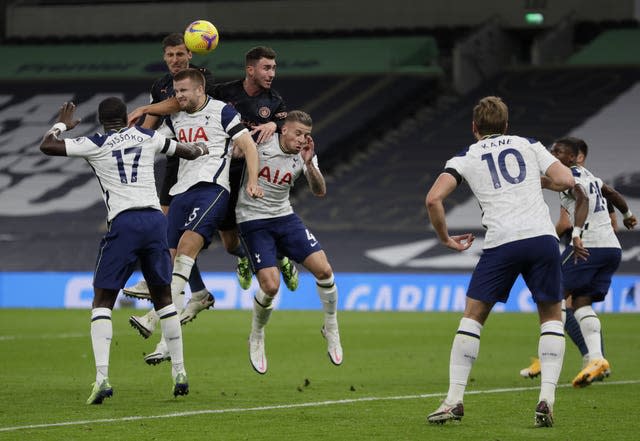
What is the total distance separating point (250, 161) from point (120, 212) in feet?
4.42

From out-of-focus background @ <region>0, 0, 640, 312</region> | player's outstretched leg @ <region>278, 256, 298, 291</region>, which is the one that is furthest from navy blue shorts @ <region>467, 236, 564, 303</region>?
out-of-focus background @ <region>0, 0, 640, 312</region>

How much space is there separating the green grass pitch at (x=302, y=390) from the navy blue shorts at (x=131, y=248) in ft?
3.29

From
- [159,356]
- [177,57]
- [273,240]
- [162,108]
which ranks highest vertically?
[177,57]

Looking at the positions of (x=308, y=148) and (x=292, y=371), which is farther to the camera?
(x=292, y=371)

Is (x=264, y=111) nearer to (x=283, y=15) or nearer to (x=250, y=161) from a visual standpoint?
(x=250, y=161)

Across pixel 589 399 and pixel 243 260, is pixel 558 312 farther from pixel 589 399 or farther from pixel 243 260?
pixel 243 260

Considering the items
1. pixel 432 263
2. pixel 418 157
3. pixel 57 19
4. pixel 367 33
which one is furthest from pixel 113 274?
pixel 57 19

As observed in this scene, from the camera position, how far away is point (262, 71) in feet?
37.7

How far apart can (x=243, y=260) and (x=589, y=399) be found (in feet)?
11.9

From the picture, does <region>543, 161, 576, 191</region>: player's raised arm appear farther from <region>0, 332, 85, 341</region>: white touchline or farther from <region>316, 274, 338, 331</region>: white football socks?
<region>0, 332, 85, 341</region>: white touchline

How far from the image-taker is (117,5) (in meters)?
36.2

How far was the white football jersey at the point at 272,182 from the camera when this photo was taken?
11.4 m

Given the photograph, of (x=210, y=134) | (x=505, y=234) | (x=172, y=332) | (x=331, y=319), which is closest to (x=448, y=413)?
(x=505, y=234)

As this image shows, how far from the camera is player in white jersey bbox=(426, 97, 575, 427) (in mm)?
8602
